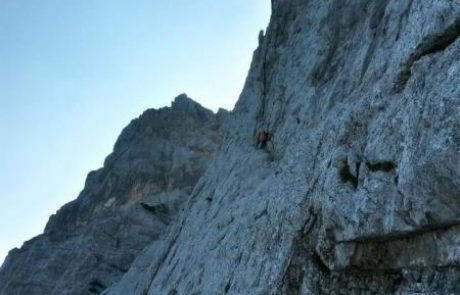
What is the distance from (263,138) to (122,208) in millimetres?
50059

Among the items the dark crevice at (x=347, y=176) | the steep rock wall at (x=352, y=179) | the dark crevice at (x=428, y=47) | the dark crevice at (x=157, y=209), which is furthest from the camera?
the dark crevice at (x=157, y=209)

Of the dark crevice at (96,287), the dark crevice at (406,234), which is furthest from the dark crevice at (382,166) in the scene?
the dark crevice at (96,287)

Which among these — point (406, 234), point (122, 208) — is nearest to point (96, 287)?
point (122, 208)

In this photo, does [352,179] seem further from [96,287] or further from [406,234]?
[96,287]

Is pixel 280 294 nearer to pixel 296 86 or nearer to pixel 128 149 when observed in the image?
pixel 296 86

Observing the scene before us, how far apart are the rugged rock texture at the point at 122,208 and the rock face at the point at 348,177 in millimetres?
34380

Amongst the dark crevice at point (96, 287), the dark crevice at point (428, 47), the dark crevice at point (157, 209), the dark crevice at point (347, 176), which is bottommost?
the dark crevice at point (96, 287)

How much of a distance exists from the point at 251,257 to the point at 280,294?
393cm

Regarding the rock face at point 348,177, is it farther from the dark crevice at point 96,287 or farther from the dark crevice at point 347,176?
the dark crevice at point 96,287

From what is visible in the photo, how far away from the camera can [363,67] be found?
2622 centimetres

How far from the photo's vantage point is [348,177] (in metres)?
18.8

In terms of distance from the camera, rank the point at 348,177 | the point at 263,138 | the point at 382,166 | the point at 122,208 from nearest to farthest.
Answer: the point at 382,166 < the point at 348,177 < the point at 263,138 < the point at 122,208

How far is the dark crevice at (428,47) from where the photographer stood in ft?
51.6

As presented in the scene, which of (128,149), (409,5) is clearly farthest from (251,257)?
(128,149)
